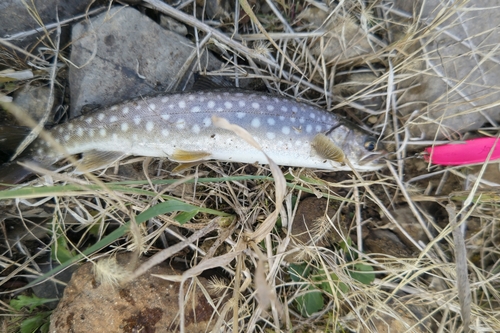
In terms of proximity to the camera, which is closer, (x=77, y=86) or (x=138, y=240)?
(x=138, y=240)

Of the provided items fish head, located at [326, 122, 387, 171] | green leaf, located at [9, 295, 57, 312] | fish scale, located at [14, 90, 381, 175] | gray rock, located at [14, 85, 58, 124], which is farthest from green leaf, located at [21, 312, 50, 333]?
fish head, located at [326, 122, 387, 171]

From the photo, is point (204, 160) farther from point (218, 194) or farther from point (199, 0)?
point (199, 0)

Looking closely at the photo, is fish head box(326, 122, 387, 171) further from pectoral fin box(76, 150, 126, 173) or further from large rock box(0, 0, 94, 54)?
large rock box(0, 0, 94, 54)

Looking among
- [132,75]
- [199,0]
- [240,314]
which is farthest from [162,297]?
[199,0]

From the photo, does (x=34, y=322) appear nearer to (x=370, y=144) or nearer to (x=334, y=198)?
(x=334, y=198)

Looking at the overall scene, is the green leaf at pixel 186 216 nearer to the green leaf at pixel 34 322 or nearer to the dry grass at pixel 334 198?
the dry grass at pixel 334 198
